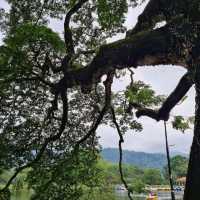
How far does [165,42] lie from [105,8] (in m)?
3.07

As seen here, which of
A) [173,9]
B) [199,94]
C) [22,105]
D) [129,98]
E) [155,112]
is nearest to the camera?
[199,94]

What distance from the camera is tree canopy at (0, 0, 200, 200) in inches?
262

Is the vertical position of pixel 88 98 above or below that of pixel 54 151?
above

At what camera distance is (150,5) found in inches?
307

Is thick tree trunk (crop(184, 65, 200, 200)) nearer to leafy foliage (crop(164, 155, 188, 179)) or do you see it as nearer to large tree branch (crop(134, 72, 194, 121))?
large tree branch (crop(134, 72, 194, 121))

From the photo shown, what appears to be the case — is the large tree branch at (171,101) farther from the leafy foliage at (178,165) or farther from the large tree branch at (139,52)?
the leafy foliage at (178,165)

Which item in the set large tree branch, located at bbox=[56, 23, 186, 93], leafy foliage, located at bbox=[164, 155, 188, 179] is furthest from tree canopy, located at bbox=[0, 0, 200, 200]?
leafy foliage, located at bbox=[164, 155, 188, 179]

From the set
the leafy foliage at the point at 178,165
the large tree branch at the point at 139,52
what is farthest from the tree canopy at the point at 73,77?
the leafy foliage at the point at 178,165

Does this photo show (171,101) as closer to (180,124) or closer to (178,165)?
(180,124)

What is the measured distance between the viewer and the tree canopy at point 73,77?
666cm

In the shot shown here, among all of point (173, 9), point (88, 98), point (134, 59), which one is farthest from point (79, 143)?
point (173, 9)

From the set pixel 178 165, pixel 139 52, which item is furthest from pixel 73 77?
pixel 178 165

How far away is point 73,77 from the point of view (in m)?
8.02

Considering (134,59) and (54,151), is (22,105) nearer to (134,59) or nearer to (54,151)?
(54,151)
